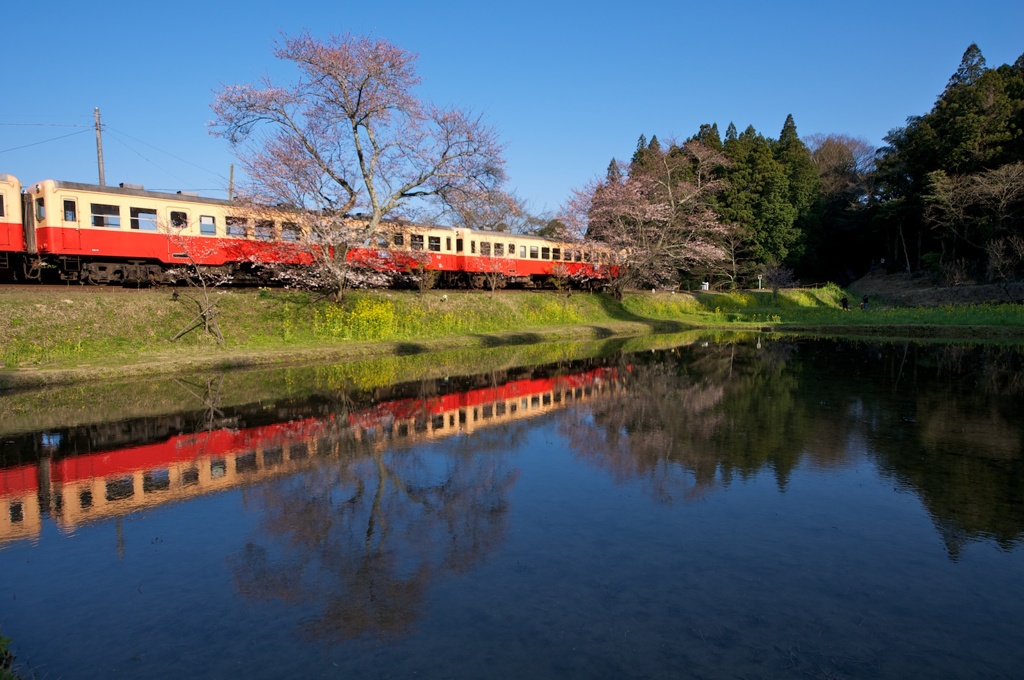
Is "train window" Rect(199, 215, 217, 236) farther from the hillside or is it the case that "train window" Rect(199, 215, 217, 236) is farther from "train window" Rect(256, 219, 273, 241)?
the hillside

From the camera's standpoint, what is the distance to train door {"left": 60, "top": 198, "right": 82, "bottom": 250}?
17.0m

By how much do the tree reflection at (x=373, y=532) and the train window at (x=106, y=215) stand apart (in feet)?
48.4

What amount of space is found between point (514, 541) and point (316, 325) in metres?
16.0

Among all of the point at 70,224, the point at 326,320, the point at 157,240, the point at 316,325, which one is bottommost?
the point at 316,325

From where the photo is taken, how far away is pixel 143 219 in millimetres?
18312

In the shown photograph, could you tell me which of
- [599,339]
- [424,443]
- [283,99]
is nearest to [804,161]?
[599,339]

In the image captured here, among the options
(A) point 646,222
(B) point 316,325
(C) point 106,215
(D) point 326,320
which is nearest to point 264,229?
(D) point 326,320

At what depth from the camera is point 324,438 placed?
26.5ft

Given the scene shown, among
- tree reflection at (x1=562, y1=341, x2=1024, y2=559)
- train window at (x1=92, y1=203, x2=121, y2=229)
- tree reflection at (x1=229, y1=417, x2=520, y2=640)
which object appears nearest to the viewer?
tree reflection at (x1=229, y1=417, x2=520, y2=640)

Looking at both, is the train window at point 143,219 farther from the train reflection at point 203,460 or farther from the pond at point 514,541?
the train reflection at point 203,460

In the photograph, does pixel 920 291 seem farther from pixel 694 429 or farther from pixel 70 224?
pixel 70 224

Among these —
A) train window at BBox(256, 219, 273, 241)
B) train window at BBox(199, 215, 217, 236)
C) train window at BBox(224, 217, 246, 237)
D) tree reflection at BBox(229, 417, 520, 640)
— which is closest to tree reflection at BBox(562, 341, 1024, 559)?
tree reflection at BBox(229, 417, 520, 640)

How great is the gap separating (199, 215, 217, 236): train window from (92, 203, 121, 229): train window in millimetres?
2256

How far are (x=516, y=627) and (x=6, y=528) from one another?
15.3 feet
